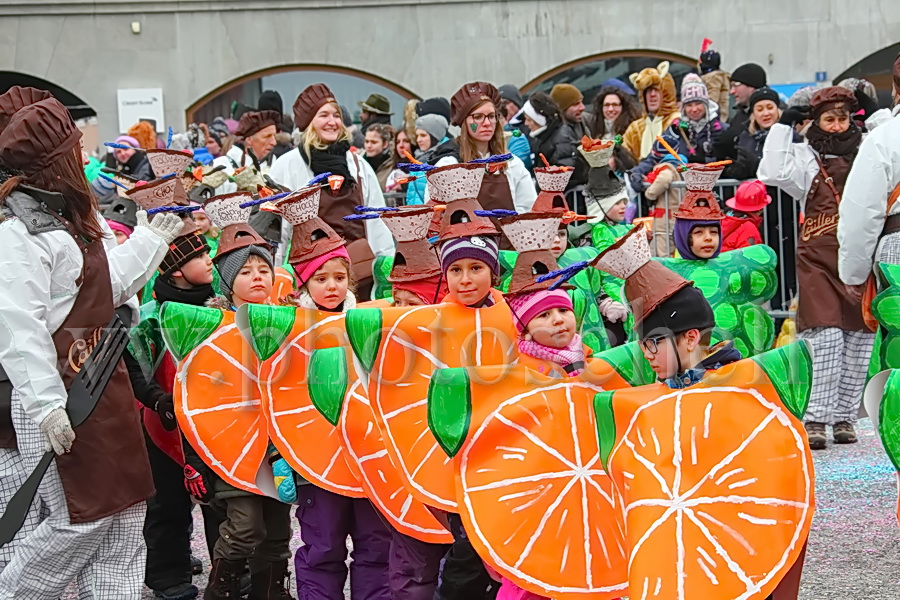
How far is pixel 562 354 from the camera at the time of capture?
4.41 m

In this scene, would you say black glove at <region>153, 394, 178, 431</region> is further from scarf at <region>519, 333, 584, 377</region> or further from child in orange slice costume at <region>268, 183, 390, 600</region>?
scarf at <region>519, 333, 584, 377</region>

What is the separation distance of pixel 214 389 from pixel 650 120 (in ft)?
20.6

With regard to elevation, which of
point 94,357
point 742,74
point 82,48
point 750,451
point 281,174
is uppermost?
point 82,48

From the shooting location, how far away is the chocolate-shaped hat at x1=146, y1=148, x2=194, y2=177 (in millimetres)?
6207

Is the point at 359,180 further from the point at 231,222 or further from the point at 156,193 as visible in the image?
the point at 231,222

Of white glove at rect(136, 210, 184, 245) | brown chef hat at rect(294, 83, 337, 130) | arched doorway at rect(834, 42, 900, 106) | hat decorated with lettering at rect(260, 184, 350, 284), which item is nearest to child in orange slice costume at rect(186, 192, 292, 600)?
hat decorated with lettering at rect(260, 184, 350, 284)

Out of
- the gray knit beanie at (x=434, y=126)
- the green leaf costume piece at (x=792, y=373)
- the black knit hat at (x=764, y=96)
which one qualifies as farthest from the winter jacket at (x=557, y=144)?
the green leaf costume piece at (x=792, y=373)

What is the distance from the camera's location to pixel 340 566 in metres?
4.95

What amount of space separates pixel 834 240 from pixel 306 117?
3.20 metres

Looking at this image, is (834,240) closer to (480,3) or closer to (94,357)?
(94,357)

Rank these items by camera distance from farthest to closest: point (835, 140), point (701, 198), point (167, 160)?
1. point (835, 140)
2. point (701, 198)
3. point (167, 160)

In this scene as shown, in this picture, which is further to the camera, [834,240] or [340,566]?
[834,240]

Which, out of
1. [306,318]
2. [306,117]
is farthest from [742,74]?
[306,318]

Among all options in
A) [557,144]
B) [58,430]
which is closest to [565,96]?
[557,144]
